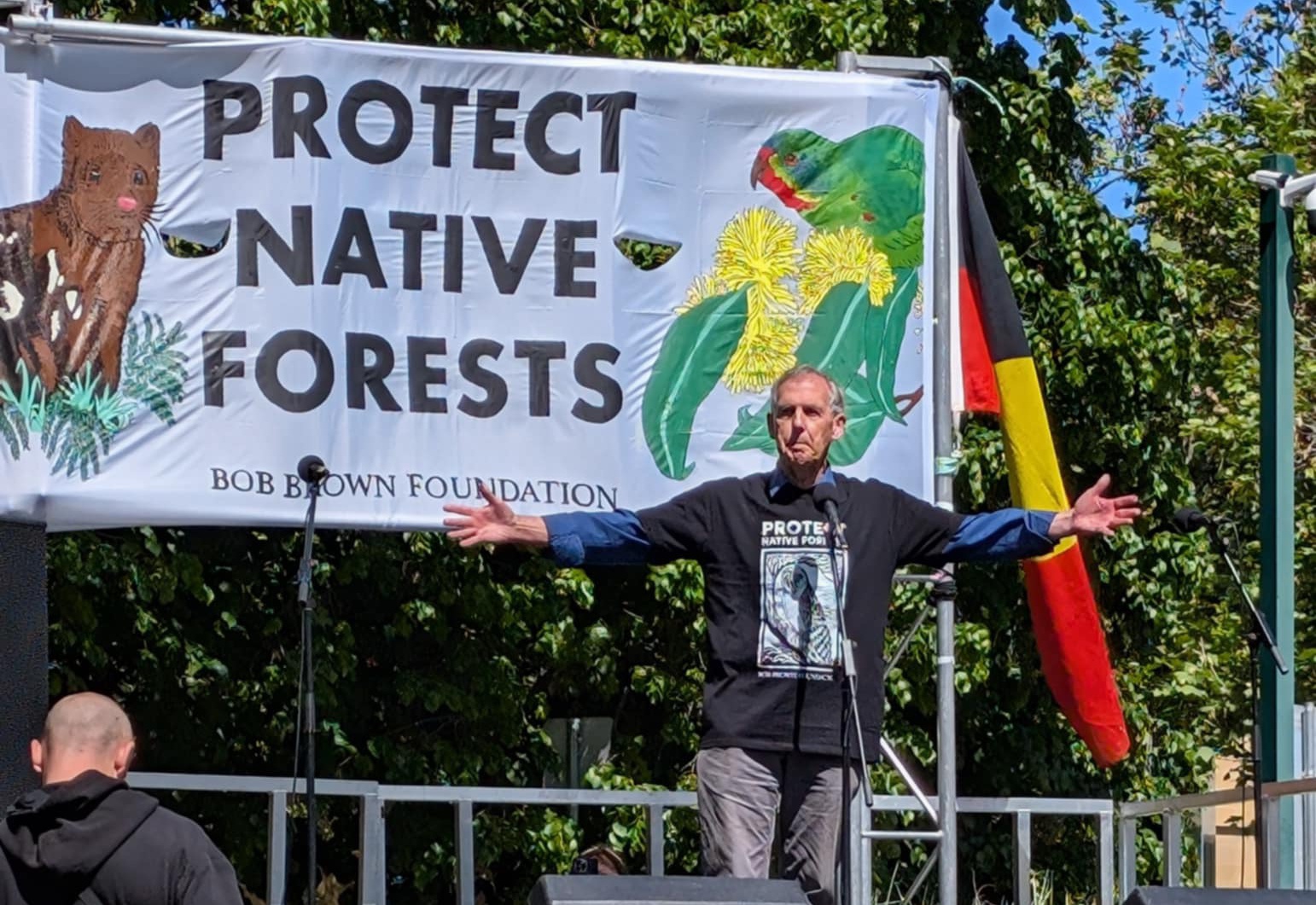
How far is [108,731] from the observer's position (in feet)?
13.2

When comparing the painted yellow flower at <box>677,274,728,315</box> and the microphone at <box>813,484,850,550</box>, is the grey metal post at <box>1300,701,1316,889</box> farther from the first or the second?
the microphone at <box>813,484,850,550</box>

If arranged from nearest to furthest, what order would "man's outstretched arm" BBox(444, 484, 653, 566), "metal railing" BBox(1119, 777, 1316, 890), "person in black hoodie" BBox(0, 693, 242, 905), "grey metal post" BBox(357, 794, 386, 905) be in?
"person in black hoodie" BBox(0, 693, 242, 905), "man's outstretched arm" BBox(444, 484, 653, 566), "metal railing" BBox(1119, 777, 1316, 890), "grey metal post" BBox(357, 794, 386, 905)

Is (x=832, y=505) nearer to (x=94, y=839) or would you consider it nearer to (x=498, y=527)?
(x=498, y=527)

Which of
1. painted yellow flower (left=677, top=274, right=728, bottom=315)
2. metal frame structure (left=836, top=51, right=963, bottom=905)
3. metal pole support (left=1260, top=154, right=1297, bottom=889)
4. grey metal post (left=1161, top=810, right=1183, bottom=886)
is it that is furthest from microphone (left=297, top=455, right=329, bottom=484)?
grey metal post (left=1161, top=810, right=1183, bottom=886)

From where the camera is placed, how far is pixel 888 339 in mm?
7457

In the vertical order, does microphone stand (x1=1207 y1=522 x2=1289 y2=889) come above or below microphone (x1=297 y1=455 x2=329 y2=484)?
below

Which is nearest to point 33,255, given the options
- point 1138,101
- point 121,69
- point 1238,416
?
point 121,69

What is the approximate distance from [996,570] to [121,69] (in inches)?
263

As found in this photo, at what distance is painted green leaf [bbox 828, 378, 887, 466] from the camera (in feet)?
24.0

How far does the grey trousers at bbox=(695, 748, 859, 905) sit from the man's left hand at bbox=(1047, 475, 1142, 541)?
0.85m

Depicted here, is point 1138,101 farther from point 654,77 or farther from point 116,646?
point 654,77

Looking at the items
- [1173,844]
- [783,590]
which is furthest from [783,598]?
[1173,844]

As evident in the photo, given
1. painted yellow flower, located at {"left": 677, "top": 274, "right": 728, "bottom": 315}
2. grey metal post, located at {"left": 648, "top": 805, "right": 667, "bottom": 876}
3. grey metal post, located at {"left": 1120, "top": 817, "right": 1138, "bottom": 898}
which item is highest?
painted yellow flower, located at {"left": 677, "top": 274, "right": 728, "bottom": 315}

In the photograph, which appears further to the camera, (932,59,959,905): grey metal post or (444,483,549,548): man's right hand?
(932,59,959,905): grey metal post
